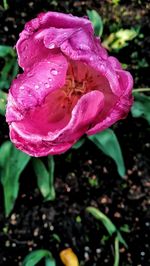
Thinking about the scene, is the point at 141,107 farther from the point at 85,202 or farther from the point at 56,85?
the point at 56,85

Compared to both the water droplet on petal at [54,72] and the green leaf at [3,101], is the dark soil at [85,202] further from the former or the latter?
the water droplet on petal at [54,72]

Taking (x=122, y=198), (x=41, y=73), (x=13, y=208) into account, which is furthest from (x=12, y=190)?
(x=41, y=73)

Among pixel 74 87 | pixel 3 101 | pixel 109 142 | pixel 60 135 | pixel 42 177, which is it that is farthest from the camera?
pixel 42 177

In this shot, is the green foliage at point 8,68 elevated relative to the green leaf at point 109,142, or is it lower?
elevated

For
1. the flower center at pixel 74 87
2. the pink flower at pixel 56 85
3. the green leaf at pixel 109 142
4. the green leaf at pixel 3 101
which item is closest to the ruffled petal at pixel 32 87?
the pink flower at pixel 56 85

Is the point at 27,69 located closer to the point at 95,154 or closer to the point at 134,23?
the point at 95,154

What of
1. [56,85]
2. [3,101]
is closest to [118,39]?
[3,101]
